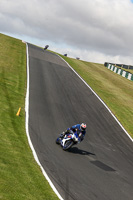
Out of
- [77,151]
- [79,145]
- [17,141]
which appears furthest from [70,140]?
[17,141]

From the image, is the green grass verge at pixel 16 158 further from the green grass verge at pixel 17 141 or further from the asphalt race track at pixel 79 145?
the asphalt race track at pixel 79 145

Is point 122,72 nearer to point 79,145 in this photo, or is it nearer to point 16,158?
point 79,145

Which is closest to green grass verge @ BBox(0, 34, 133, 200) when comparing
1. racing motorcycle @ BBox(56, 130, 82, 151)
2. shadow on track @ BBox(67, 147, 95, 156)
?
racing motorcycle @ BBox(56, 130, 82, 151)

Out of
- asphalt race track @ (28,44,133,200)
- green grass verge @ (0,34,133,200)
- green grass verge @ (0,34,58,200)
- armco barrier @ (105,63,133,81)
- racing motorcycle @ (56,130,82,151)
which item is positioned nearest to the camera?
green grass verge @ (0,34,58,200)

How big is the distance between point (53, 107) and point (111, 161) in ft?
25.1

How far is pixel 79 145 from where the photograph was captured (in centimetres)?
1543

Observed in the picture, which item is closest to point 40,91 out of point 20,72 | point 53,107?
point 53,107

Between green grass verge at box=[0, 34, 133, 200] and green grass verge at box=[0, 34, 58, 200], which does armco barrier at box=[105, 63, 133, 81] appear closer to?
green grass verge at box=[0, 34, 133, 200]

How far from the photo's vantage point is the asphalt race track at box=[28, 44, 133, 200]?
34.3 ft

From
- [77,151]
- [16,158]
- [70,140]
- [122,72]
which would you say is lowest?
[77,151]

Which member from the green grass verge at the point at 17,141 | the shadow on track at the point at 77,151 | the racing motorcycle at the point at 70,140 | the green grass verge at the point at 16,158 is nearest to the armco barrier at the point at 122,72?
the green grass verge at the point at 17,141

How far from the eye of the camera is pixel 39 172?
33.0ft

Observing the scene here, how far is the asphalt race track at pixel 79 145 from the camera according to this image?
34.3 feet

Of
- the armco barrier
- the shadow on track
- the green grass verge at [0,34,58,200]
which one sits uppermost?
the armco barrier
